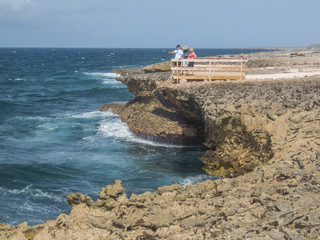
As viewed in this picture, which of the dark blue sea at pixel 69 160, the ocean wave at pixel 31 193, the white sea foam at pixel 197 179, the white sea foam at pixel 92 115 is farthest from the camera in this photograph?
the white sea foam at pixel 92 115

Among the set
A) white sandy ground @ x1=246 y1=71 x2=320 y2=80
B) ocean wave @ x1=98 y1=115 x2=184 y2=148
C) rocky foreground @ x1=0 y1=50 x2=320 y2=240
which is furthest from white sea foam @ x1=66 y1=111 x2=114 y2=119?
white sandy ground @ x1=246 y1=71 x2=320 y2=80

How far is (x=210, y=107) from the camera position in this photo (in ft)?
57.6

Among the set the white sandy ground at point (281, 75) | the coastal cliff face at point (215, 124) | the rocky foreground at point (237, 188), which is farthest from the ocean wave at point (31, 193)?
the white sandy ground at point (281, 75)

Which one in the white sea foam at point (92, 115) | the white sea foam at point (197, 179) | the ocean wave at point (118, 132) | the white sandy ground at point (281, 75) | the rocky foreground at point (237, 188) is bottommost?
the white sea foam at point (197, 179)

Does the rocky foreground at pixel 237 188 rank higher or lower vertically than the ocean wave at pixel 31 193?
higher

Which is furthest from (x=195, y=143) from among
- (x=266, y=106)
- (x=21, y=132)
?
(x=21, y=132)

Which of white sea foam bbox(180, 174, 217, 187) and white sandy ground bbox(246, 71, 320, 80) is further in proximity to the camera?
white sandy ground bbox(246, 71, 320, 80)

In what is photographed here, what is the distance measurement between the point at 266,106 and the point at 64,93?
37.3 metres

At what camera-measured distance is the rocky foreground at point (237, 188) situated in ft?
30.2

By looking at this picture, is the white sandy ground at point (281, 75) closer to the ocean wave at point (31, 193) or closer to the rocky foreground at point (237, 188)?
the rocky foreground at point (237, 188)

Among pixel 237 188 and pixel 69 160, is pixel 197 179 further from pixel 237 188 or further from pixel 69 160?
pixel 69 160

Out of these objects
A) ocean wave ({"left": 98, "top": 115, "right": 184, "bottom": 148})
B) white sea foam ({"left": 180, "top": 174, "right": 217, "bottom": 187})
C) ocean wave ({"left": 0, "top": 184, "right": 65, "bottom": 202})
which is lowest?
ocean wave ({"left": 0, "top": 184, "right": 65, "bottom": 202})

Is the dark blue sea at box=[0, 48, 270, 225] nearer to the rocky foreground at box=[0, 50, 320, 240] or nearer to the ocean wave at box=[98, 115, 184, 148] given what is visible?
the ocean wave at box=[98, 115, 184, 148]

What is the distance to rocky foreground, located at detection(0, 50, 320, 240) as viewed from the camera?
30.2 ft
